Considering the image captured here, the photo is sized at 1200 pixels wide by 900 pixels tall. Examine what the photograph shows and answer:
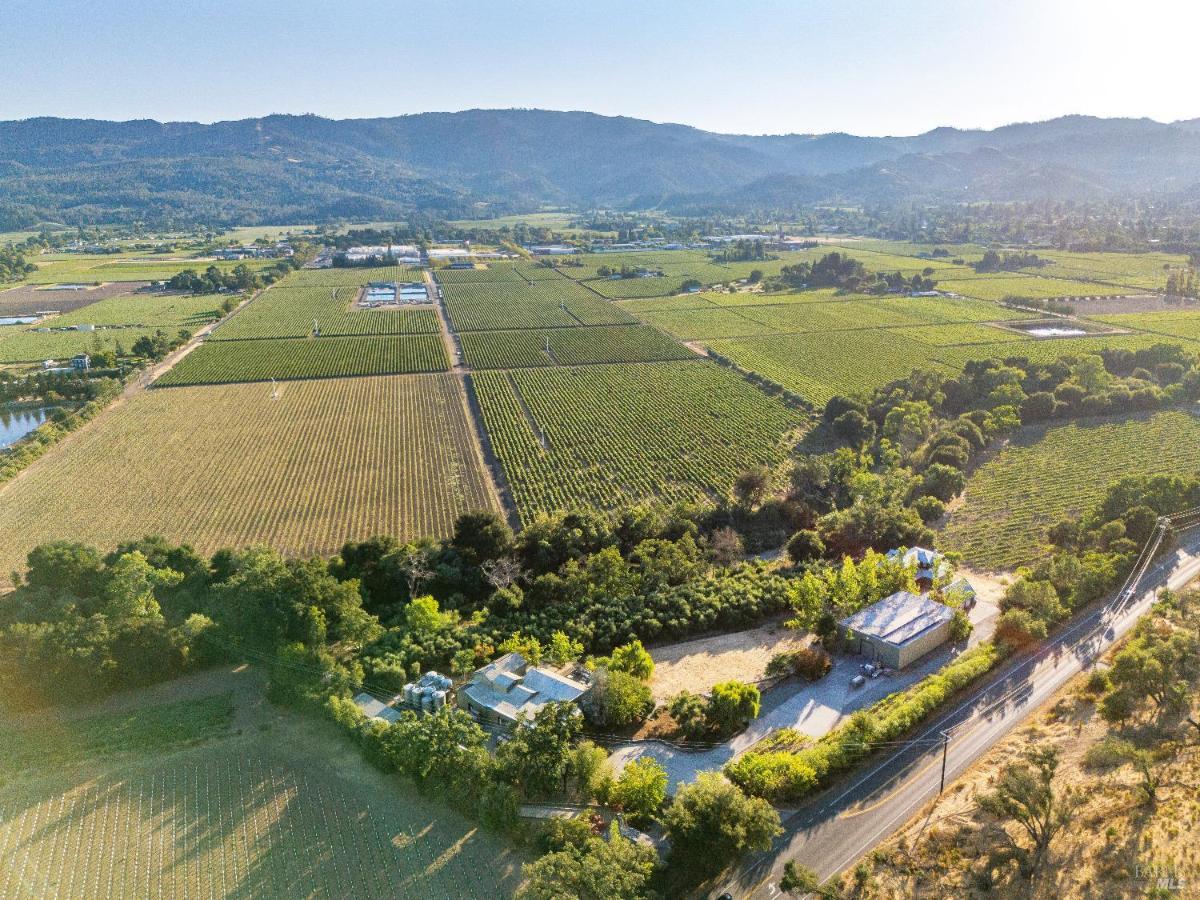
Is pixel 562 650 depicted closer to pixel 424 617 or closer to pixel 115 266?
pixel 424 617

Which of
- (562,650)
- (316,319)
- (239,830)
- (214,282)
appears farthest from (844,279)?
(239,830)

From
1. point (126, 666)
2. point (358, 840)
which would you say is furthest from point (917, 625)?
point (126, 666)

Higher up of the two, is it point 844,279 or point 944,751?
point 844,279

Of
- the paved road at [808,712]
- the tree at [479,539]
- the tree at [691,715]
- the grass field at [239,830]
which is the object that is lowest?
the grass field at [239,830]

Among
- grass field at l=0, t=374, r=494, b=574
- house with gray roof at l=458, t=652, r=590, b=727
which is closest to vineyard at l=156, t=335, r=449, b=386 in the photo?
grass field at l=0, t=374, r=494, b=574

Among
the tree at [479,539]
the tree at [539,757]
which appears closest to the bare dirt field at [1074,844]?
the tree at [539,757]

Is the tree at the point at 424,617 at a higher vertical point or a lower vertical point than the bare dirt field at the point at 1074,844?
higher

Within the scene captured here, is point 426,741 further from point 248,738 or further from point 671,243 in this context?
point 671,243

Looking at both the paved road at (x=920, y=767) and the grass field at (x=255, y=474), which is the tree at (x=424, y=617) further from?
the paved road at (x=920, y=767)
